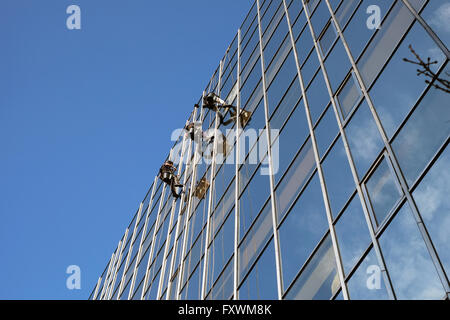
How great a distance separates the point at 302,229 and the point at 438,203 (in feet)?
12.0

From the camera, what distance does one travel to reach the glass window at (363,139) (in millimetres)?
9477

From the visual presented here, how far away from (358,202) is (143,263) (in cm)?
1491

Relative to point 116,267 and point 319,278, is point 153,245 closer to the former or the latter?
point 116,267

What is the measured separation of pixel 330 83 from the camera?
12570mm

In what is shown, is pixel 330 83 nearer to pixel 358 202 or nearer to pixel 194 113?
pixel 358 202

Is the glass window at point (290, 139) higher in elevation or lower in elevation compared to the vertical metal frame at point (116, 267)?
lower

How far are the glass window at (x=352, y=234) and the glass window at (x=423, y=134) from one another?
3.62 feet

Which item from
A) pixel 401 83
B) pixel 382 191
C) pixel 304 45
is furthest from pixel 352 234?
pixel 304 45

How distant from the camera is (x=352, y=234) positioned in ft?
29.6

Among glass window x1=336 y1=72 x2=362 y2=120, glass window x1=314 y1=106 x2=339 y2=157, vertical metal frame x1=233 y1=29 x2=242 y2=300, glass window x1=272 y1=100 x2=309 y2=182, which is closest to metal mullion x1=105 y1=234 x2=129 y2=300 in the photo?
vertical metal frame x1=233 y1=29 x2=242 y2=300

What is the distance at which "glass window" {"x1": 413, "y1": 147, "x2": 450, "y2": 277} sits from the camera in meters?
7.11

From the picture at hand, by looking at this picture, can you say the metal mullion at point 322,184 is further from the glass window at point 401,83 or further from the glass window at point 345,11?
the glass window at point 401,83

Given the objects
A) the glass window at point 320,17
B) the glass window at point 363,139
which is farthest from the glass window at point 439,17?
the glass window at point 320,17

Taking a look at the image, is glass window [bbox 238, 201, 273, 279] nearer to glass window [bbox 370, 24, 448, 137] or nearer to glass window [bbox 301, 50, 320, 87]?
glass window [bbox 301, 50, 320, 87]
